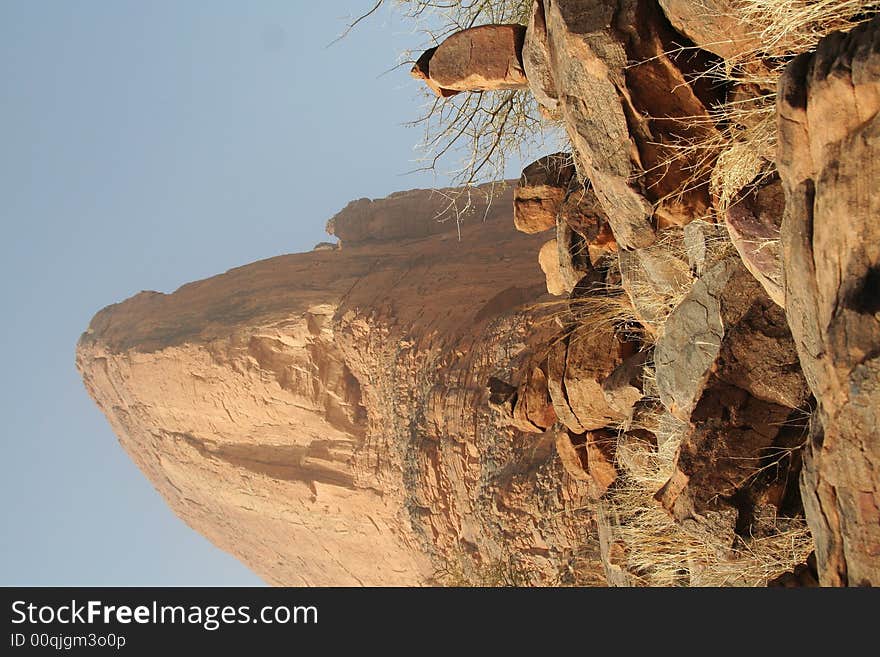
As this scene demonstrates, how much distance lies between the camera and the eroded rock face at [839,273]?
270 cm

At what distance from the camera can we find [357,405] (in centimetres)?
1207

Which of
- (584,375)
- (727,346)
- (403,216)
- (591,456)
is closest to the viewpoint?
(727,346)

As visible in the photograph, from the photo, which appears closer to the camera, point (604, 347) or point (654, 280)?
point (654, 280)

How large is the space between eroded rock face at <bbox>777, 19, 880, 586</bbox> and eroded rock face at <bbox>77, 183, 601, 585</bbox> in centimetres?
445

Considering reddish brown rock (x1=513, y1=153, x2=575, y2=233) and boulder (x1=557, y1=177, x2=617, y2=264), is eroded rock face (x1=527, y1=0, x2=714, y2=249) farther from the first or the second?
reddish brown rock (x1=513, y1=153, x2=575, y2=233)

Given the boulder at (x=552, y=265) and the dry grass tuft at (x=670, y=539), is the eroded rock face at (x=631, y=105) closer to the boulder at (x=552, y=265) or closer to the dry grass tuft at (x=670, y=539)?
the dry grass tuft at (x=670, y=539)

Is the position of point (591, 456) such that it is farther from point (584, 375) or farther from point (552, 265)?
point (552, 265)

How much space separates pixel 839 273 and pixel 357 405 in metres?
9.81

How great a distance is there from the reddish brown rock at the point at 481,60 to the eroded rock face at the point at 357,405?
2.94 m

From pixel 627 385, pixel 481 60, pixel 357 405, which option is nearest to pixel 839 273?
pixel 627 385

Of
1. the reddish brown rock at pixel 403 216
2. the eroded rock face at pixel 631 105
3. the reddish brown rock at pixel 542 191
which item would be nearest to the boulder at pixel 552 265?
the reddish brown rock at pixel 542 191

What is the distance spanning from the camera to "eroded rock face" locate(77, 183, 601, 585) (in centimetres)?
849

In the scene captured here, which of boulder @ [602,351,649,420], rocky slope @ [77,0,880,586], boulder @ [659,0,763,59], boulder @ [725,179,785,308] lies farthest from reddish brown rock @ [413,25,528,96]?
boulder @ [725,179,785,308]

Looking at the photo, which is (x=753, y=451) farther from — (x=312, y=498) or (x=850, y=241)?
(x=312, y=498)
